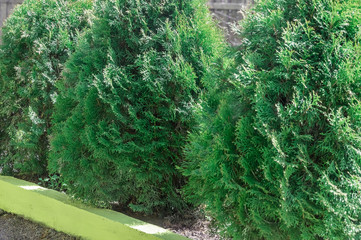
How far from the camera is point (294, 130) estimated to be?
2867mm

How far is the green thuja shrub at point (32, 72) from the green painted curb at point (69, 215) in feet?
1.56

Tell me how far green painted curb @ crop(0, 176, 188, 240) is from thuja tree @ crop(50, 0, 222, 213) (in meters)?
0.20

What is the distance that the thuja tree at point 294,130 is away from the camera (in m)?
2.78

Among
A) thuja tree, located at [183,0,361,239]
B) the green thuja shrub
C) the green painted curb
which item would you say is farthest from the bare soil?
the green thuja shrub

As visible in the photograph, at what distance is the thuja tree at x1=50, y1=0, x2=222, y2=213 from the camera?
4.29m

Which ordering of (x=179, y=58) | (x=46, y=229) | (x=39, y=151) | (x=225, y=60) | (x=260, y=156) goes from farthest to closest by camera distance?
(x=39, y=151) < (x=46, y=229) < (x=179, y=58) < (x=225, y=60) < (x=260, y=156)

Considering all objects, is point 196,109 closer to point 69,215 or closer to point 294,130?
point 294,130

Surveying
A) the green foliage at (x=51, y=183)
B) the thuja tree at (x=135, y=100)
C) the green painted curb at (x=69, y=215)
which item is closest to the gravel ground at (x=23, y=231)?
the green painted curb at (x=69, y=215)

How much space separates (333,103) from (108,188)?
2.43 m

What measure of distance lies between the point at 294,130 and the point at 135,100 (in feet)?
6.31

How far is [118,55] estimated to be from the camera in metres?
4.51

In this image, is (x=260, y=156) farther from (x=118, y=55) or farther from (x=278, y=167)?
(x=118, y=55)

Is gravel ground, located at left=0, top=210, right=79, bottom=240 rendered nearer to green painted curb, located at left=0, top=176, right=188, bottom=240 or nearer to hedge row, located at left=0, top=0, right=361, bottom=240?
green painted curb, located at left=0, top=176, right=188, bottom=240

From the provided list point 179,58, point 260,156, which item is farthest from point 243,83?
point 179,58
